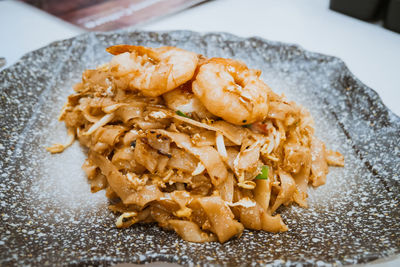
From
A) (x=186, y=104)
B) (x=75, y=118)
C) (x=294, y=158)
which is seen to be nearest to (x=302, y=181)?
(x=294, y=158)

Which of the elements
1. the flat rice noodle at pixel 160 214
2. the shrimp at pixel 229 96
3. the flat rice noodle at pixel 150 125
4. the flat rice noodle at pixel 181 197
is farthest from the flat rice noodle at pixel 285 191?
→ the flat rice noodle at pixel 150 125

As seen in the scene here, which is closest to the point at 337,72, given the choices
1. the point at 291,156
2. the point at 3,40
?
the point at 291,156

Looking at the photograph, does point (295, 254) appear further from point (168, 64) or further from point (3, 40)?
point (3, 40)

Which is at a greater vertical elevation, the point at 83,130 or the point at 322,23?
Result: the point at 322,23

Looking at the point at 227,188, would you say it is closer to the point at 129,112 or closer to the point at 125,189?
the point at 125,189

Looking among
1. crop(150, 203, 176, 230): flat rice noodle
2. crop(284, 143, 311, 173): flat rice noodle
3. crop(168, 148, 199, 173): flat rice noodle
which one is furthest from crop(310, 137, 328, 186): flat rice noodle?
crop(150, 203, 176, 230): flat rice noodle

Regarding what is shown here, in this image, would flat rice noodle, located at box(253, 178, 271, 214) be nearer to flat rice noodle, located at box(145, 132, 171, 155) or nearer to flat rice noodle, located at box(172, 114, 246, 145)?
flat rice noodle, located at box(172, 114, 246, 145)
